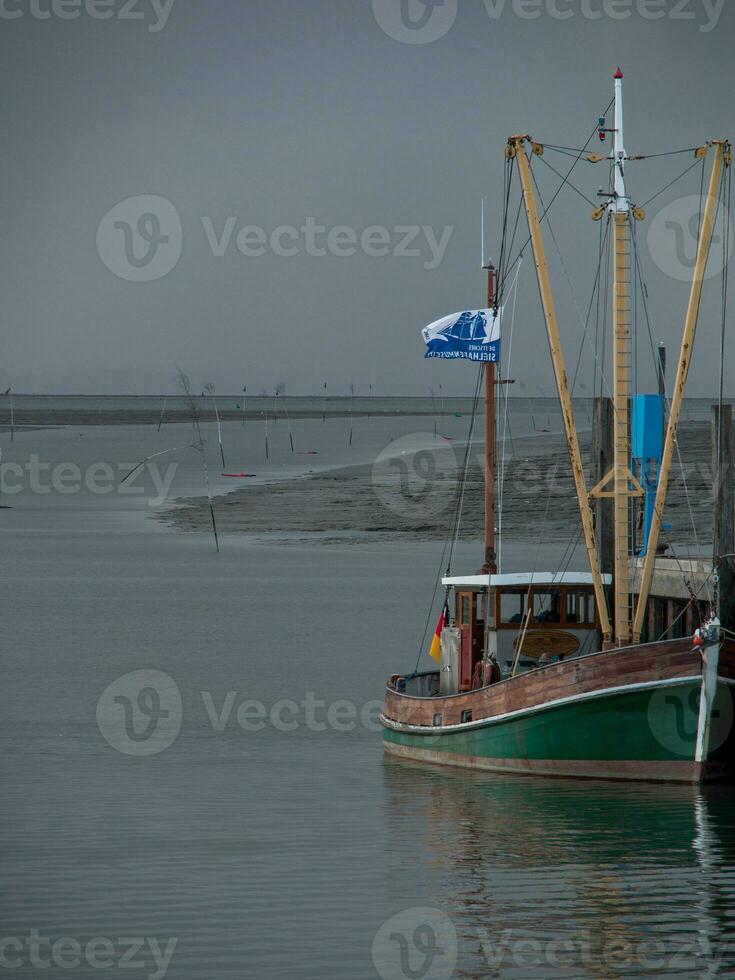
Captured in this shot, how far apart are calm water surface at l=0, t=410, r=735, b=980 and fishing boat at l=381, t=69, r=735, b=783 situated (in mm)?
603

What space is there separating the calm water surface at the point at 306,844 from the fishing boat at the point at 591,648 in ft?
1.98

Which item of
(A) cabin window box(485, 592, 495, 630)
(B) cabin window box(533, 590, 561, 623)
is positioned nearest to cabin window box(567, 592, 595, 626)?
(B) cabin window box(533, 590, 561, 623)

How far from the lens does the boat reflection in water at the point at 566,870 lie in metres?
Result: 16.4

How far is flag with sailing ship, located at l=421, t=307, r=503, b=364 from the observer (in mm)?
28625

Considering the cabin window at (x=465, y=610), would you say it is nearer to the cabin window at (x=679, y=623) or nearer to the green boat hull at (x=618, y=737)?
the green boat hull at (x=618, y=737)

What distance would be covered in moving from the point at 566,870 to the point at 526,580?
7351 mm

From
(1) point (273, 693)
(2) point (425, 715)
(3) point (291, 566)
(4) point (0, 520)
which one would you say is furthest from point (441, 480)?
(2) point (425, 715)

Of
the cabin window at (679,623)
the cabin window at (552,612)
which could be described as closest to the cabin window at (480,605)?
the cabin window at (552,612)

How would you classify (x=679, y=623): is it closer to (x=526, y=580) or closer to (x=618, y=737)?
(x=526, y=580)

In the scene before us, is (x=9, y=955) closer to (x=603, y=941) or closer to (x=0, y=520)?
(x=603, y=941)

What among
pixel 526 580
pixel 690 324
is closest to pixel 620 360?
pixel 690 324

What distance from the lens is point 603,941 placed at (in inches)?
657

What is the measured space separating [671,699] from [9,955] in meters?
10.8

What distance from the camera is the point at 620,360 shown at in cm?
2434
